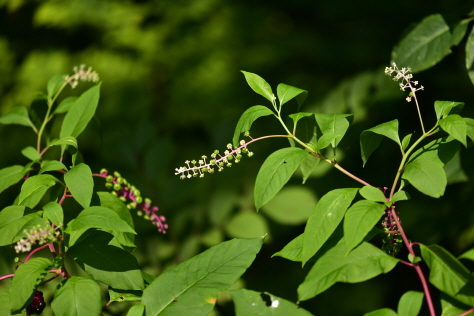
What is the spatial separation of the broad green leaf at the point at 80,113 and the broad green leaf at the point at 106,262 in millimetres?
263

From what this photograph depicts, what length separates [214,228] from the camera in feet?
4.54

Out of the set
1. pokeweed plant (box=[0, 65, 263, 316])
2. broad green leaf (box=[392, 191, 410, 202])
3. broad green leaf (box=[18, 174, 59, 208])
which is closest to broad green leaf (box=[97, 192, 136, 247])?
pokeweed plant (box=[0, 65, 263, 316])

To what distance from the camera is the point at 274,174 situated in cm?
73

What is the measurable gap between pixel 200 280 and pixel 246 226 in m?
0.55

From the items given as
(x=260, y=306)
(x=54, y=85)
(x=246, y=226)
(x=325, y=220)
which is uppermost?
(x=54, y=85)

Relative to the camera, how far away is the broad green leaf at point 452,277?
24.6 inches

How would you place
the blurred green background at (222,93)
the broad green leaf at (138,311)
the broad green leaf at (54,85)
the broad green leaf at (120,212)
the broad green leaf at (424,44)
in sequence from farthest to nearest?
the blurred green background at (222,93) → the broad green leaf at (424,44) → the broad green leaf at (54,85) → the broad green leaf at (120,212) → the broad green leaf at (138,311)

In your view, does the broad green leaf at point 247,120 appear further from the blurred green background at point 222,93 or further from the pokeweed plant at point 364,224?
the blurred green background at point 222,93

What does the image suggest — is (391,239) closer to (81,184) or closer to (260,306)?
(260,306)

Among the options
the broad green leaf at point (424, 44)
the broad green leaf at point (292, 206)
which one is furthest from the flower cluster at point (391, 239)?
the broad green leaf at point (424, 44)

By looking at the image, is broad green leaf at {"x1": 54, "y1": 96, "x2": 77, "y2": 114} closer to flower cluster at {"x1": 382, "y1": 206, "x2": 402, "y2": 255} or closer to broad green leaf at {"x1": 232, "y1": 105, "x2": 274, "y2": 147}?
broad green leaf at {"x1": 232, "y1": 105, "x2": 274, "y2": 147}

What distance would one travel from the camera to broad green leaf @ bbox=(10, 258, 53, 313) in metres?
0.71

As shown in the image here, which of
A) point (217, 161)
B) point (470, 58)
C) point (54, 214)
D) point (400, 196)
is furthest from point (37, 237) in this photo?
point (470, 58)

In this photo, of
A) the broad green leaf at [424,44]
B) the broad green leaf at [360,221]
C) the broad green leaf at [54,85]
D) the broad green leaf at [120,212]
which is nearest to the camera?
the broad green leaf at [360,221]
